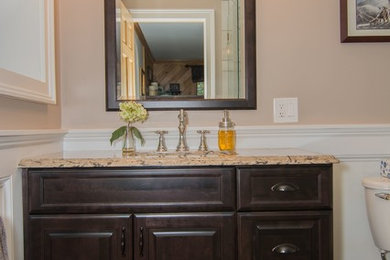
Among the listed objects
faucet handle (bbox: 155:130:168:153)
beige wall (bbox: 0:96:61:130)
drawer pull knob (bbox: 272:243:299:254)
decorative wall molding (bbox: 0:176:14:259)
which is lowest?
drawer pull knob (bbox: 272:243:299:254)

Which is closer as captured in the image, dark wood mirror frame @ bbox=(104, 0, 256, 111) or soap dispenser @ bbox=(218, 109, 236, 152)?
soap dispenser @ bbox=(218, 109, 236, 152)

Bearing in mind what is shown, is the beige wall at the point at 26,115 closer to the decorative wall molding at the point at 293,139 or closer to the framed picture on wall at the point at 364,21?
the decorative wall molding at the point at 293,139

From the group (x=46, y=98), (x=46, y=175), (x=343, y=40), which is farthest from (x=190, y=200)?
(x=343, y=40)

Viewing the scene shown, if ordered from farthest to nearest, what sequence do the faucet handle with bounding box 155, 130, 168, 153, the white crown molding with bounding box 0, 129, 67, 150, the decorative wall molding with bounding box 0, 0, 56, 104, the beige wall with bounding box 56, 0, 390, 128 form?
the beige wall with bounding box 56, 0, 390, 128, the faucet handle with bounding box 155, 130, 168, 153, the decorative wall molding with bounding box 0, 0, 56, 104, the white crown molding with bounding box 0, 129, 67, 150

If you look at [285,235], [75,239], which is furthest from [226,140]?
[75,239]

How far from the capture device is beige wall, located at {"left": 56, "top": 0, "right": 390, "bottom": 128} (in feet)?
5.04

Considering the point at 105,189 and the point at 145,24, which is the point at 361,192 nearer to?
the point at 105,189

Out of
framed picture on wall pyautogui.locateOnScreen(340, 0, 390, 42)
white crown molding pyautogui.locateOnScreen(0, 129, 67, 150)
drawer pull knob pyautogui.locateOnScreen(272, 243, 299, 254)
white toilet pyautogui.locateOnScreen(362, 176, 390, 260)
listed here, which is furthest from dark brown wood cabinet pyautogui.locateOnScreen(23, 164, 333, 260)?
framed picture on wall pyautogui.locateOnScreen(340, 0, 390, 42)

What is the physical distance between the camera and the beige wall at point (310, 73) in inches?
60.4

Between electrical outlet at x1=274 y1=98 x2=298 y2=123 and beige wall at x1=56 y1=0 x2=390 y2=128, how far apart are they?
28 millimetres

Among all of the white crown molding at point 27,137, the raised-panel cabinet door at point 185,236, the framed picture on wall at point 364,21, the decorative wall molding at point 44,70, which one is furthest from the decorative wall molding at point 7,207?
the framed picture on wall at point 364,21

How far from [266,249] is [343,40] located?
1108 millimetres

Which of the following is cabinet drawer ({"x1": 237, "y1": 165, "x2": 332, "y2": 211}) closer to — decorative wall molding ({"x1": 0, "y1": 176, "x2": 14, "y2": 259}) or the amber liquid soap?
the amber liquid soap

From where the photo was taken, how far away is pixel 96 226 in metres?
1.06
